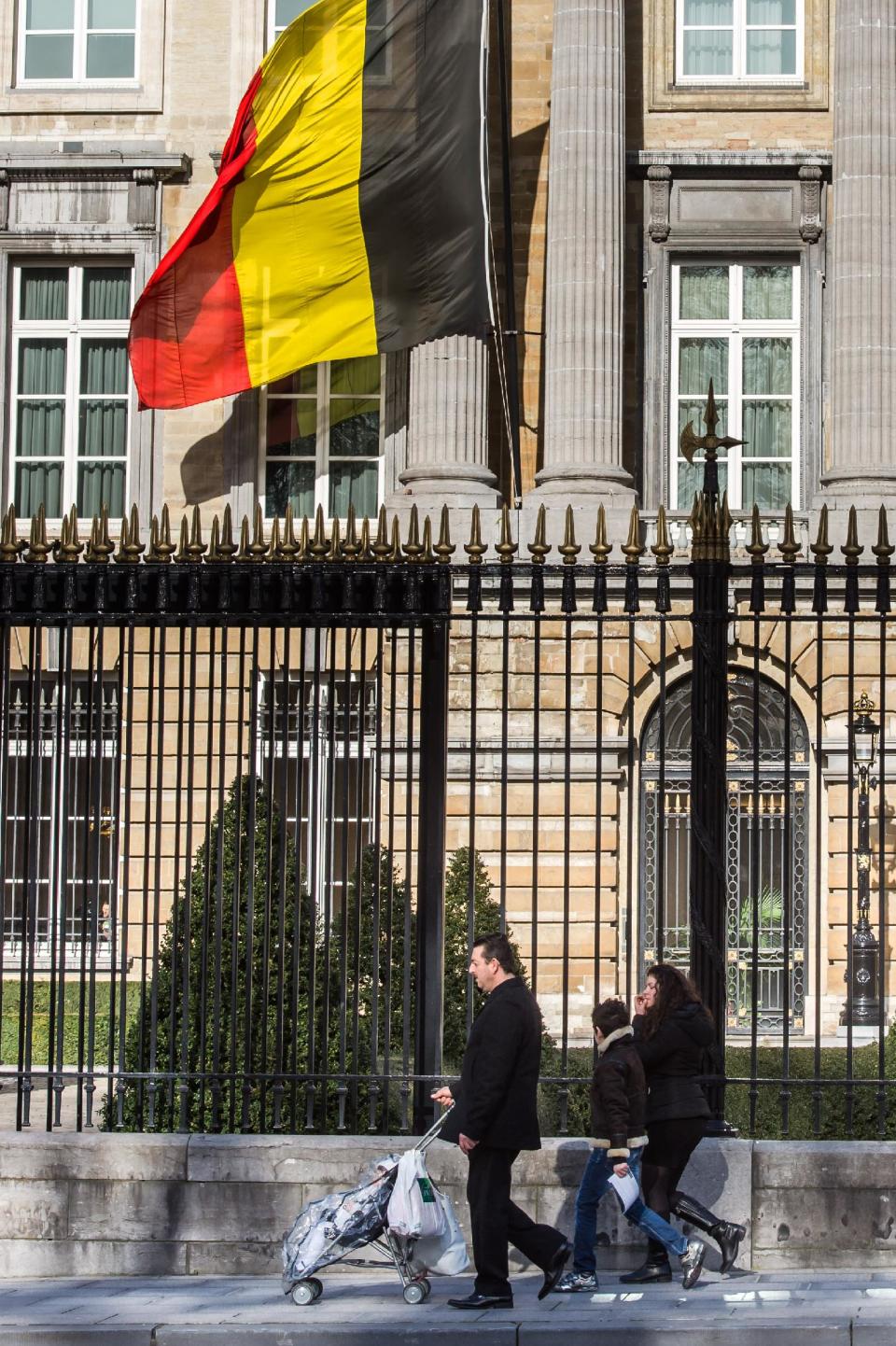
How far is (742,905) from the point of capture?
24.0 m

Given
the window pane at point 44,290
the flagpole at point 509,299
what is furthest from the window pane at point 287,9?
the window pane at point 44,290

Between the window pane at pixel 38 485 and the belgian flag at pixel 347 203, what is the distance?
4.17 metres

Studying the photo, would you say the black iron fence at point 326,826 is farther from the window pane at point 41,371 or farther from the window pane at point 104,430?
the window pane at point 41,371

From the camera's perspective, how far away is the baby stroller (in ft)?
33.8

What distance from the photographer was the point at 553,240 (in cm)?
2697

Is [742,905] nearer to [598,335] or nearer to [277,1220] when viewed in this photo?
[598,335]

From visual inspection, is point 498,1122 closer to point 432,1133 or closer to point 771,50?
point 432,1133

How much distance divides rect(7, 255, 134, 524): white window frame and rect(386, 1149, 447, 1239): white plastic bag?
63.2 ft

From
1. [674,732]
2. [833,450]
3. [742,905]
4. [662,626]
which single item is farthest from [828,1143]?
[833,450]

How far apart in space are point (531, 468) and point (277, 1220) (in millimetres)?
17815

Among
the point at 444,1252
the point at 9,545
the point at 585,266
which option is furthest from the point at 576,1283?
the point at 585,266

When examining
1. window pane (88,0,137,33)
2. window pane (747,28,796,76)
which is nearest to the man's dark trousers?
window pane (747,28,796,76)

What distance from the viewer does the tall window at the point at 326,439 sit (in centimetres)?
2850

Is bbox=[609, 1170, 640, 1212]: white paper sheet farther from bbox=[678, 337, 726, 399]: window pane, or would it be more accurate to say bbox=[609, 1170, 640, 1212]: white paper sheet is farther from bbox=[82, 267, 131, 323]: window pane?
bbox=[82, 267, 131, 323]: window pane
